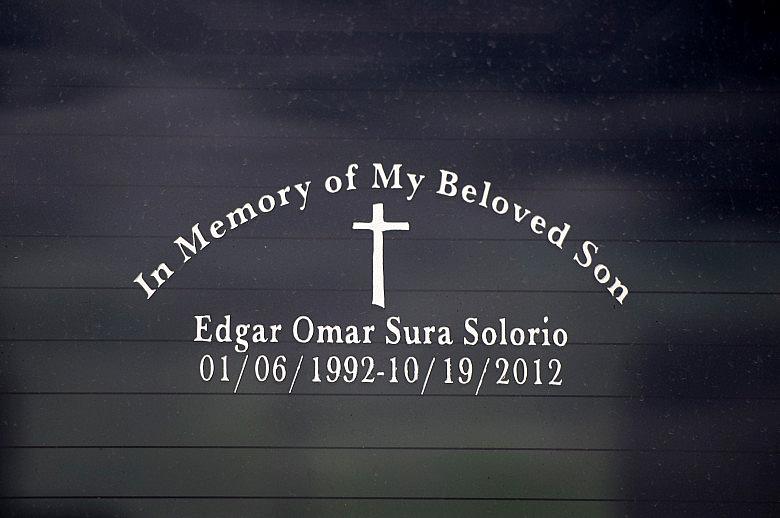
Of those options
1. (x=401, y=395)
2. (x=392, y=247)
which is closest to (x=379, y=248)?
(x=392, y=247)

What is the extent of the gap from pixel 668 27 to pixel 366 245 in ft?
3.88

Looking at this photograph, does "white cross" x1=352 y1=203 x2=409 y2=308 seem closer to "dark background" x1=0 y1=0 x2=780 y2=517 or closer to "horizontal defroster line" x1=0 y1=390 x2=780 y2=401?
"dark background" x1=0 y1=0 x2=780 y2=517

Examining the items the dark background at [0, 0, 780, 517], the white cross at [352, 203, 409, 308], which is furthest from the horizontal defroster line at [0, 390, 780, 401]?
the white cross at [352, 203, 409, 308]

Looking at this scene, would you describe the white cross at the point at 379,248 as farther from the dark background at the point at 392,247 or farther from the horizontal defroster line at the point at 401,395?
the horizontal defroster line at the point at 401,395

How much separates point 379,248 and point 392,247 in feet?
0.14

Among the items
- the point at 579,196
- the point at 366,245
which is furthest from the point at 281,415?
the point at 579,196

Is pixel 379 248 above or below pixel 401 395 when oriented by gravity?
above

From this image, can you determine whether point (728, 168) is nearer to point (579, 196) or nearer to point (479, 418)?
point (579, 196)

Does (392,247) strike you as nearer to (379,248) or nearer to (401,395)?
(379,248)

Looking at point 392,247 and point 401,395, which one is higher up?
point 392,247

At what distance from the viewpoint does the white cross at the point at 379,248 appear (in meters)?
2.79

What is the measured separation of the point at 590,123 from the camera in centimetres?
282

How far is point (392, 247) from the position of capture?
2.79 meters

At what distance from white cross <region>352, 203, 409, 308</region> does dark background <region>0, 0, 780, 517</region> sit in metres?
0.03
